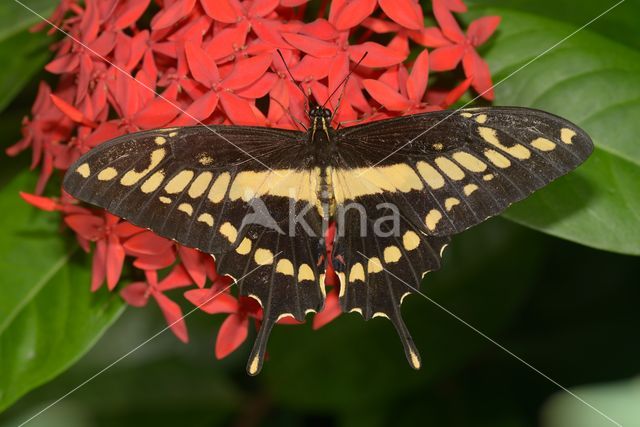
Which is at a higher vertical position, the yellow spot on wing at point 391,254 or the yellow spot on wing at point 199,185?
the yellow spot on wing at point 199,185

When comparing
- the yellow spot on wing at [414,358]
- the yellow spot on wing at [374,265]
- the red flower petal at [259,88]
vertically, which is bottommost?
the yellow spot on wing at [414,358]

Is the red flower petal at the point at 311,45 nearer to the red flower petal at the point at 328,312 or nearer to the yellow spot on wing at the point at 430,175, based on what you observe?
the yellow spot on wing at the point at 430,175

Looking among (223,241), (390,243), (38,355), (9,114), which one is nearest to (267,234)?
(223,241)

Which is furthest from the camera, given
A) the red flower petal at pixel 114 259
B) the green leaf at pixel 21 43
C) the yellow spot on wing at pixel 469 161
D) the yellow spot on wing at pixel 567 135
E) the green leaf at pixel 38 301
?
the green leaf at pixel 21 43

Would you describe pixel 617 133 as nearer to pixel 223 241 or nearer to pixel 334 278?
pixel 334 278

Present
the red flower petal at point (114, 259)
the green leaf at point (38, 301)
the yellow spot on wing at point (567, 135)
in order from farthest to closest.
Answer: the green leaf at point (38, 301) < the red flower petal at point (114, 259) < the yellow spot on wing at point (567, 135)

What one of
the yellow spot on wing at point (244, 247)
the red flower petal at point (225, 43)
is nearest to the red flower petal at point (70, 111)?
the red flower petal at point (225, 43)

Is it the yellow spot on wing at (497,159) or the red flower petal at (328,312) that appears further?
the red flower petal at (328,312)
